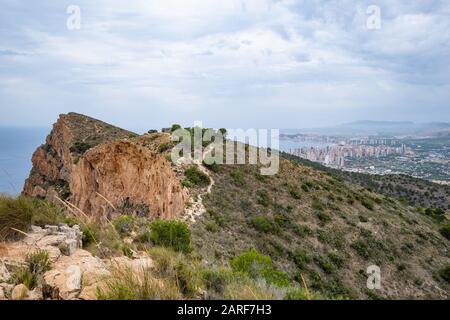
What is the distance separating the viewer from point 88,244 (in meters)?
6.24

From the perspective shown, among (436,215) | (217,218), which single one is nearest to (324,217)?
(217,218)

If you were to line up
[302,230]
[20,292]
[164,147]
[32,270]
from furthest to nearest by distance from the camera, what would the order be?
[164,147], [302,230], [32,270], [20,292]

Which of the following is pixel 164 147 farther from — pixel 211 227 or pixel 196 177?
pixel 211 227

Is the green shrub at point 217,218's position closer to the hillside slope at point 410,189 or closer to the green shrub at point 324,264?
the green shrub at point 324,264

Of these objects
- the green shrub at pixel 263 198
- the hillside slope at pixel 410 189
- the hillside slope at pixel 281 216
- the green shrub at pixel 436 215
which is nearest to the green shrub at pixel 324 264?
the hillside slope at pixel 281 216

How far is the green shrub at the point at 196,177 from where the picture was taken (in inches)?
880

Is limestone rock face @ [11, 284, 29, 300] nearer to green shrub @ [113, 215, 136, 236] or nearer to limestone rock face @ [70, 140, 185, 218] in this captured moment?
green shrub @ [113, 215, 136, 236]

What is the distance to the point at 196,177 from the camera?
2269 cm

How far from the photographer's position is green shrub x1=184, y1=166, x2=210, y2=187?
22.4 meters

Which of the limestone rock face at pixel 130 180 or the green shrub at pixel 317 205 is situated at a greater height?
the limestone rock face at pixel 130 180

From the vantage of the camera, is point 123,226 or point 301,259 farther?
point 301,259
